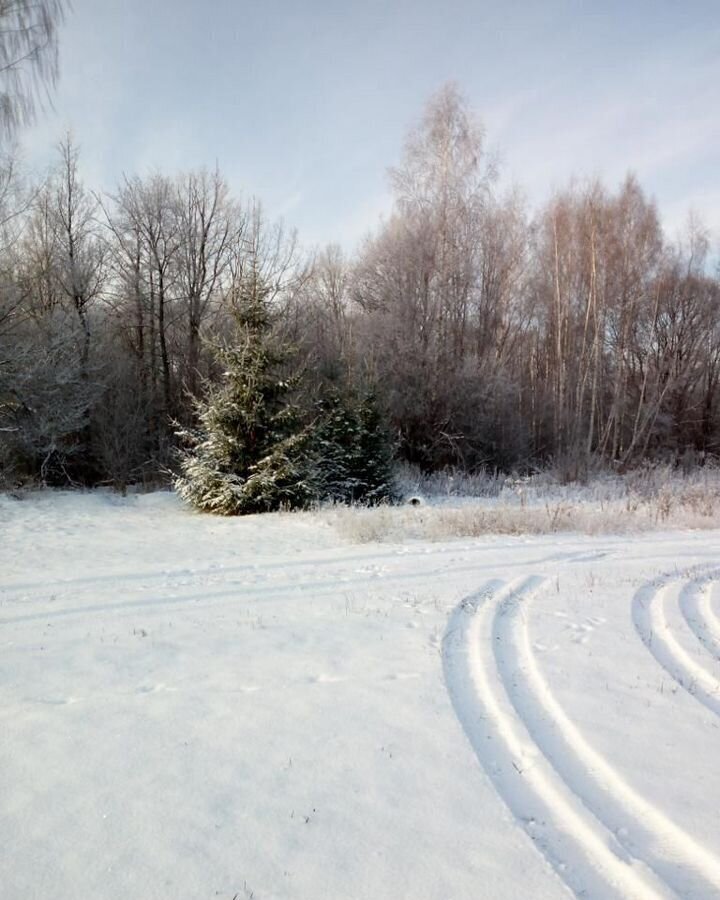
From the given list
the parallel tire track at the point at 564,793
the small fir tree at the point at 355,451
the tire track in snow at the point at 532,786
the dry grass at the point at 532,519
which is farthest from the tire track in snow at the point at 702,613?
the small fir tree at the point at 355,451

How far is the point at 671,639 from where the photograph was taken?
4.69 metres

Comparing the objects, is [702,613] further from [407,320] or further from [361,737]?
[407,320]

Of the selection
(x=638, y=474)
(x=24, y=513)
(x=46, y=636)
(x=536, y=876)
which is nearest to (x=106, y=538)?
(x=24, y=513)

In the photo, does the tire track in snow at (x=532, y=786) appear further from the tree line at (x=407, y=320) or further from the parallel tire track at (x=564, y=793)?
the tree line at (x=407, y=320)

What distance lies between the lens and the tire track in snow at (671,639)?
382 centimetres

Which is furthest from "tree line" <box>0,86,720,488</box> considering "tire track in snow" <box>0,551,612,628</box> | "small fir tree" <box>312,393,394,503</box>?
"tire track in snow" <box>0,551,612,628</box>

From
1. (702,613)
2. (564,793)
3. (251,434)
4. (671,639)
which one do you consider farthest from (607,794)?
(251,434)

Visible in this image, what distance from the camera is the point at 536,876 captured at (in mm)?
2162

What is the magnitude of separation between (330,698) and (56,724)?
5.38ft

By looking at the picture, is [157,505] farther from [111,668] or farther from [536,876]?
[536,876]

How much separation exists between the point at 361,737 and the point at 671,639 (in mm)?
2990

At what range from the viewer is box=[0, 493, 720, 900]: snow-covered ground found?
7.29 feet

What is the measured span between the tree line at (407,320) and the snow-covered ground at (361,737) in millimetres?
10786

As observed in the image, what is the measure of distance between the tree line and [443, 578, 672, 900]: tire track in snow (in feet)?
39.6
